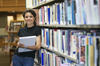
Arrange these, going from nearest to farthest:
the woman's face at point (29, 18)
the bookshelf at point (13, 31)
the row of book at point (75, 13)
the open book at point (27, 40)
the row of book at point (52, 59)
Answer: the row of book at point (75, 13) < the row of book at point (52, 59) < the open book at point (27, 40) < the woman's face at point (29, 18) < the bookshelf at point (13, 31)

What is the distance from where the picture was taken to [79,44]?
1.79 m

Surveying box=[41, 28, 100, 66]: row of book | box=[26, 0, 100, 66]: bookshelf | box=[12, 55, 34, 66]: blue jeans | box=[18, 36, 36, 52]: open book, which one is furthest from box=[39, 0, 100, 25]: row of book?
box=[12, 55, 34, 66]: blue jeans

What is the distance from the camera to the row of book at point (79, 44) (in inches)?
63.7

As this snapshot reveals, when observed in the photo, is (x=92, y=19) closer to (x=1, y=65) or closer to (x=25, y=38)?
(x=25, y=38)

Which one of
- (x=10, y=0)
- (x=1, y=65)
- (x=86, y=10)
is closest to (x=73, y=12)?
(x=86, y=10)

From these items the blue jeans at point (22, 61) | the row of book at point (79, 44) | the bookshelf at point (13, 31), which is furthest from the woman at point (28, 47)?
the bookshelf at point (13, 31)

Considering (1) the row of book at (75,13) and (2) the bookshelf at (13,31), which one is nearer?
(1) the row of book at (75,13)

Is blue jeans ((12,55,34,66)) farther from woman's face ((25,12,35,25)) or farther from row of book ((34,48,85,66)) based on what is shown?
woman's face ((25,12,35,25))

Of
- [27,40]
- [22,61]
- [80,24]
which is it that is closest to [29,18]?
[27,40]

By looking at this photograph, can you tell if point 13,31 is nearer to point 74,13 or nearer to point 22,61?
point 22,61

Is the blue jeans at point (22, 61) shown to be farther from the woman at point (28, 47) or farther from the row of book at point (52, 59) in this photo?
the row of book at point (52, 59)

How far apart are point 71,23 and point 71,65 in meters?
0.48

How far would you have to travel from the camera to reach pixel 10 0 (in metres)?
8.51

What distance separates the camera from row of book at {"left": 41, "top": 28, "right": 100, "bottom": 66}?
1617 mm
